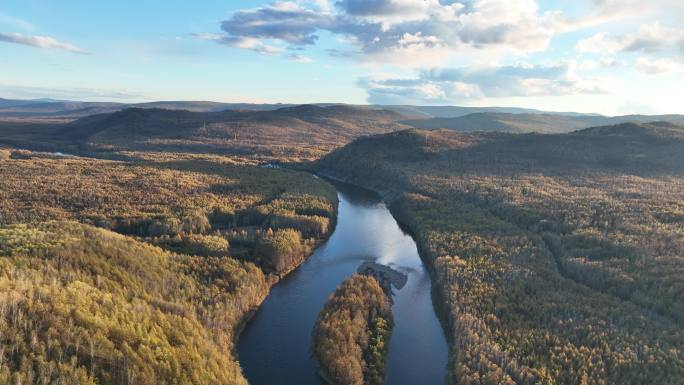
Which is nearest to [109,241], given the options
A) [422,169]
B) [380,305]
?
[380,305]

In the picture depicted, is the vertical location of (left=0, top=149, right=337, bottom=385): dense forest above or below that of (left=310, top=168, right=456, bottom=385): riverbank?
above

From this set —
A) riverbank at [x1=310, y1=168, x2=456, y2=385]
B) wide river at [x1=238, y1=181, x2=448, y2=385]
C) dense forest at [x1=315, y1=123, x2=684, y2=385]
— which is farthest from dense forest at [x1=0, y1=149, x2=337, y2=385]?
dense forest at [x1=315, y1=123, x2=684, y2=385]

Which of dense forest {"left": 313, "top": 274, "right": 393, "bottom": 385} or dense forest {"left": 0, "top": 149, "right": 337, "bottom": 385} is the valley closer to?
dense forest {"left": 0, "top": 149, "right": 337, "bottom": 385}

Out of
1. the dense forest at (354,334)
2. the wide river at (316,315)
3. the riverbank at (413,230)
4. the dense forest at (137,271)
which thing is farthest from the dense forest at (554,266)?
the dense forest at (137,271)

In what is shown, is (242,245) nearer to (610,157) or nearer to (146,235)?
(146,235)

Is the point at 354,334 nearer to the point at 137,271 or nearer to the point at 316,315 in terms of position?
the point at 316,315

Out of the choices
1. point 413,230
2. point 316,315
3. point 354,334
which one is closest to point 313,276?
point 316,315

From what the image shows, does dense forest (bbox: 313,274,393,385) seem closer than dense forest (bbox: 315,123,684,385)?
No
